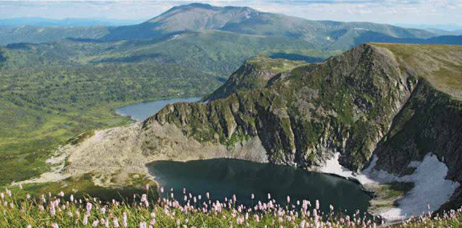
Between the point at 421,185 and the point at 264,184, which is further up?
the point at 421,185

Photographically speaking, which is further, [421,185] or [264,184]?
[264,184]

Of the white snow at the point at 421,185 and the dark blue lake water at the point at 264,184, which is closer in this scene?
the white snow at the point at 421,185

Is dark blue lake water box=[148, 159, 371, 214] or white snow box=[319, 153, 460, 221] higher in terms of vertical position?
white snow box=[319, 153, 460, 221]

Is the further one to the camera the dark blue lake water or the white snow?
the dark blue lake water

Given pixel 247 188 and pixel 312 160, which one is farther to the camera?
pixel 312 160

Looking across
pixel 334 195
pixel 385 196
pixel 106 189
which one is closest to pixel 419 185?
pixel 385 196

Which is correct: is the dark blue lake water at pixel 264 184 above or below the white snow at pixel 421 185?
below

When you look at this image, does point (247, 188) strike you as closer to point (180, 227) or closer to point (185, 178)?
point (185, 178)

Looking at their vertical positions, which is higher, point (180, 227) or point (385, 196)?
point (180, 227)
